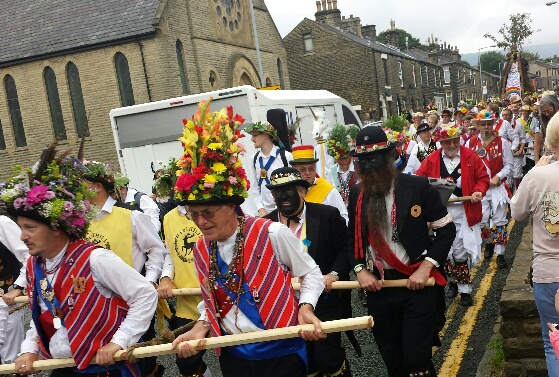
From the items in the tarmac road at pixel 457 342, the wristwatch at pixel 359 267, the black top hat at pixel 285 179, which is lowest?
the tarmac road at pixel 457 342

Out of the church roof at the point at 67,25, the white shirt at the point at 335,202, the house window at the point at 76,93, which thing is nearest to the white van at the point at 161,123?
the white shirt at the point at 335,202

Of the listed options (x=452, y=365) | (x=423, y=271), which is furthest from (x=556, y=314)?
(x=452, y=365)

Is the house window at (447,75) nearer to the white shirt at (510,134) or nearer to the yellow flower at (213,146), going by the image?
the white shirt at (510,134)

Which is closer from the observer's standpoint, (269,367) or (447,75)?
(269,367)

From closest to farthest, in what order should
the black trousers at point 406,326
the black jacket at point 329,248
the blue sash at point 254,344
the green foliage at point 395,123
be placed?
the blue sash at point 254,344
the black trousers at point 406,326
the black jacket at point 329,248
the green foliage at point 395,123

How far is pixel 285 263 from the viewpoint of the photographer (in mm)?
3504

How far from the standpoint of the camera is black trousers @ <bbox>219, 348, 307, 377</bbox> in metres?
3.42

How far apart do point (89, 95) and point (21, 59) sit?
3667mm

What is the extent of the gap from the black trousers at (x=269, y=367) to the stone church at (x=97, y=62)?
67.2ft

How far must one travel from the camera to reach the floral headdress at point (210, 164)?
10.7 feet

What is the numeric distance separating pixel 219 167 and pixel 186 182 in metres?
0.20

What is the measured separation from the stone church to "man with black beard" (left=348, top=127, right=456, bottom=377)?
19788 mm

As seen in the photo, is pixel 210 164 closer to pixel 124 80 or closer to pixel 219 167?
pixel 219 167

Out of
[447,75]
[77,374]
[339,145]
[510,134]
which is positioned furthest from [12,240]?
[447,75]
